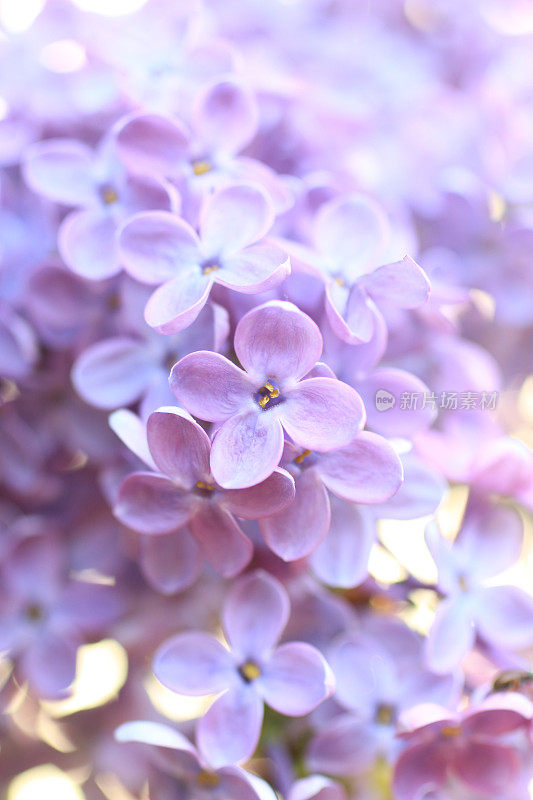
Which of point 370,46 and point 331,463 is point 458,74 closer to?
point 370,46

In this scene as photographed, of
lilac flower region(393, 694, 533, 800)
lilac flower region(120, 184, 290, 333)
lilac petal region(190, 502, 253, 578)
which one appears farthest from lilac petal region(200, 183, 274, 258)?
lilac flower region(393, 694, 533, 800)

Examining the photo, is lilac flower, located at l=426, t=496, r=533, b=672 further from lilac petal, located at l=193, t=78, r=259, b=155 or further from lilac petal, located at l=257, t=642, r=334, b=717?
lilac petal, located at l=193, t=78, r=259, b=155

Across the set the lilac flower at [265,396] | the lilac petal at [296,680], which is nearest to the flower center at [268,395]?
the lilac flower at [265,396]

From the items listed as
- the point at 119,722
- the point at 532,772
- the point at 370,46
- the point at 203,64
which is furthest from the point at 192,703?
the point at 370,46

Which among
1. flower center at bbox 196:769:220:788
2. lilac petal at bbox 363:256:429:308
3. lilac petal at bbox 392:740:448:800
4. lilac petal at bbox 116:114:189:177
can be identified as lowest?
flower center at bbox 196:769:220:788

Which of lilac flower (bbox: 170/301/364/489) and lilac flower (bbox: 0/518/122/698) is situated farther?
lilac flower (bbox: 0/518/122/698)

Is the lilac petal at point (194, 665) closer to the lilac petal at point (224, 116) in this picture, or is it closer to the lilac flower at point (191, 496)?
the lilac flower at point (191, 496)

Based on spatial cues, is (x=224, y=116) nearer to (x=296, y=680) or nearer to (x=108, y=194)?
(x=108, y=194)
